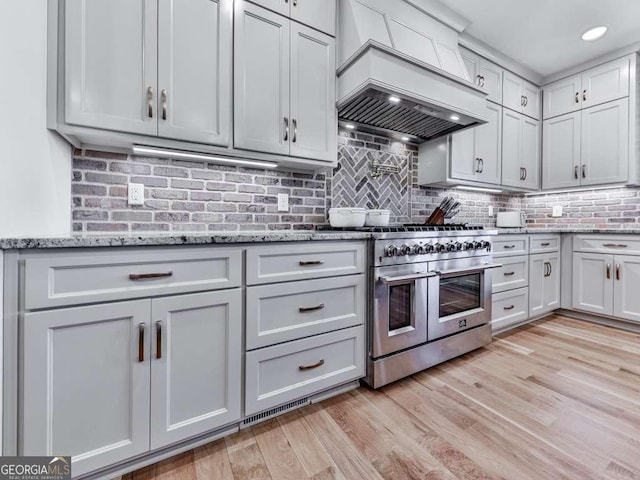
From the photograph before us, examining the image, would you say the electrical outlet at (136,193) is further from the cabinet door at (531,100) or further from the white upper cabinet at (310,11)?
the cabinet door at (531,100)

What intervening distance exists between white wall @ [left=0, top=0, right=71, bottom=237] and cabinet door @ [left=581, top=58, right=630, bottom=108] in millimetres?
4558

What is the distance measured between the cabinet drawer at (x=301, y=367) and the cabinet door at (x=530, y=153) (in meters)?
2.98

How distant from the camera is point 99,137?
4.69 feet

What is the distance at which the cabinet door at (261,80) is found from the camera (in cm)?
171

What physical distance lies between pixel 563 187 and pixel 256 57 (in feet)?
11.8

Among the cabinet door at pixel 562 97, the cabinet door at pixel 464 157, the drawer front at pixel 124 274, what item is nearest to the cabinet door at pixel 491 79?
the cabinet door at pixel 464 157

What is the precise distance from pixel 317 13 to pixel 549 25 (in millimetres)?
2183

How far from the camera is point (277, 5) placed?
1800mm

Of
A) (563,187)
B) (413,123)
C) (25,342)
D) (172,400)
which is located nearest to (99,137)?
(25,342)

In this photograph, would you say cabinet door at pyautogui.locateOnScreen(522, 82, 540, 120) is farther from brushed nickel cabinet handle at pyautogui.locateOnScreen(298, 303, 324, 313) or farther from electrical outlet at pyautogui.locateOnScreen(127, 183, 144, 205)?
electrical outlet at pyautogui.locateOnScreen(127, 183, 144, 205)

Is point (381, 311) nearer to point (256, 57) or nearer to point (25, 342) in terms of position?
point (25, 342)

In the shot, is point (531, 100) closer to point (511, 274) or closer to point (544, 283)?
point (544, 283)

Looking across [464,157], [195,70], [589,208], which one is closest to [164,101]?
[195,70]

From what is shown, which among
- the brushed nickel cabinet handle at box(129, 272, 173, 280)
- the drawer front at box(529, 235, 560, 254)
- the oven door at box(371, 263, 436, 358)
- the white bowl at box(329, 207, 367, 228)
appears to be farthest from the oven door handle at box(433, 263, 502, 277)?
the brushed nickel cabinet handle at box(129, 272, 173, 280)
